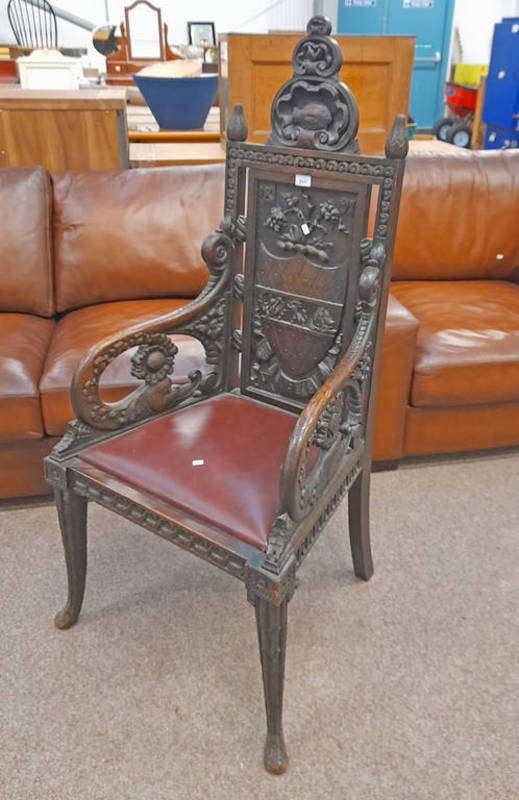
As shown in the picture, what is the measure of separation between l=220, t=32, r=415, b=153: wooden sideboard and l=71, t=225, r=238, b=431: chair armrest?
5.23ft

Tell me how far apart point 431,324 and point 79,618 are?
4.47 ft

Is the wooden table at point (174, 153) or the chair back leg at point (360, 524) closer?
the chair back leg at point (360, 524)

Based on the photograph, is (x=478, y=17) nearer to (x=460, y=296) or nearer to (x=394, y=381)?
(x=460, y=296)

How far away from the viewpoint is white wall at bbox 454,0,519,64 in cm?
728

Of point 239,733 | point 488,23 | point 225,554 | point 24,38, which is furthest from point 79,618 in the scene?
point 488,23

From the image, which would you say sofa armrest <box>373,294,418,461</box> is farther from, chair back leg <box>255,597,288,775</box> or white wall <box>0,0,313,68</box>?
white wall <box>0,0,313,68</box>

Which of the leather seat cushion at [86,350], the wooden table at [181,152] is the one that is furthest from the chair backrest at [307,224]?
the wooden table at [181,152]

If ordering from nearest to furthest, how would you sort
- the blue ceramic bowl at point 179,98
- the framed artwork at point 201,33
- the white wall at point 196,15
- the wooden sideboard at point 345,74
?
1. the wooden sideboard at point 345,74
2. the blue ceramic bowl at point 179,98
3. the framed artwork at point 201,33
4. the white wall at point 196,15

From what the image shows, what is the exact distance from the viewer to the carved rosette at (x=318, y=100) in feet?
4.18

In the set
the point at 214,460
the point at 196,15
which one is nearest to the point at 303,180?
the point at 214,460

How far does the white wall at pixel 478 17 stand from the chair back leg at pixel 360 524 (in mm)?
7424

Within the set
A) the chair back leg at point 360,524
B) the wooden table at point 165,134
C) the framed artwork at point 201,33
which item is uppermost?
the framed artwork at point 201,33

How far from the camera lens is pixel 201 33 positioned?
22.4 ft

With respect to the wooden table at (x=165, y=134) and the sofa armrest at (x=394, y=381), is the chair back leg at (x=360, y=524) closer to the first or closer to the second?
the sofa armrest at (x=394, y=381)
